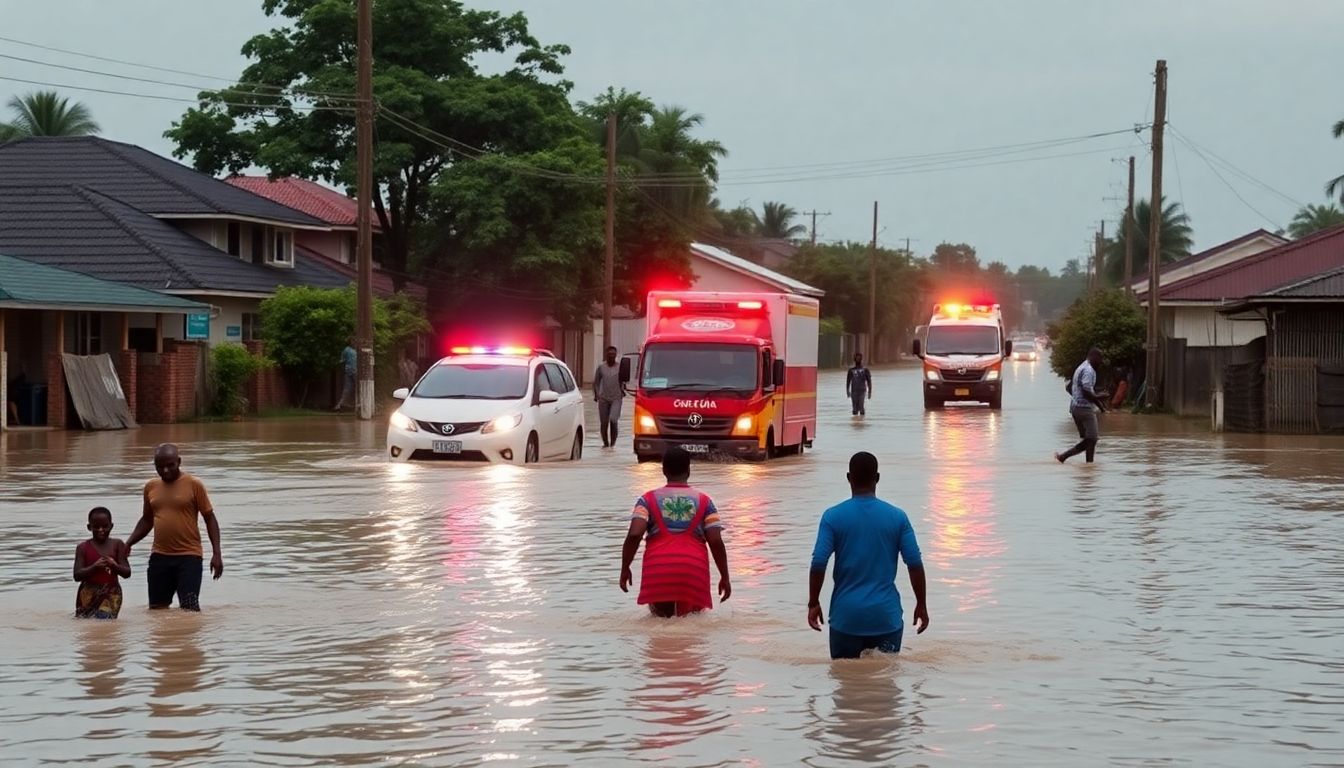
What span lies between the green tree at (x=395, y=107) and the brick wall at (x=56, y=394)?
68.3 ft

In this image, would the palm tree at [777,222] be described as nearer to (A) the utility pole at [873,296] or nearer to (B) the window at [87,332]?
(A) the utility pole at [873,296]

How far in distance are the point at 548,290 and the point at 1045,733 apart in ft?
163

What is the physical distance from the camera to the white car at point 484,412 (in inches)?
1037

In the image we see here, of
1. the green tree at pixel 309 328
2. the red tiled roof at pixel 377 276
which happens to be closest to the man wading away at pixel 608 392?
the green tree at pixel 309 328

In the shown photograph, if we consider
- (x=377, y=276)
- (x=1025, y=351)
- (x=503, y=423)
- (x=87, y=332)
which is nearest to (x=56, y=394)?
(x=87, y=332)

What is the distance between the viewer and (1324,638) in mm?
12484

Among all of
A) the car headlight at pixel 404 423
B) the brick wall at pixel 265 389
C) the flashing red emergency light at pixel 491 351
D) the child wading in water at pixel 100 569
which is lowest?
the child wading in water at pixel 100 569

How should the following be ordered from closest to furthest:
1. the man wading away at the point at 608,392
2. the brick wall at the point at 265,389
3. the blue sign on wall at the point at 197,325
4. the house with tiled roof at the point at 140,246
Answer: the man wading away at the point at 608,392, the house with tiled roof at the point at 140,246, the blue sign on wall at the point at 197,325, the brick wall at the point at 265,389

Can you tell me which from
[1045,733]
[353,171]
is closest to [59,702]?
[1045,733]

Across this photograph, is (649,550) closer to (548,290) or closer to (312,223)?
(312,223)

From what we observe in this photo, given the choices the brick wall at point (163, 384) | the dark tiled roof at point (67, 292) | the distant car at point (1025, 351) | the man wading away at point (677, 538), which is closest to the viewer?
the man wading away at point (677, 538)

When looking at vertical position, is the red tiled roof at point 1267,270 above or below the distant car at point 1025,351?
above

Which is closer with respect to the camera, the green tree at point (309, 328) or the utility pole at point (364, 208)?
the utility pole at point (364, 208)

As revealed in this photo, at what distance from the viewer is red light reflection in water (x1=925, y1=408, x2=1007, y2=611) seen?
50.1 ft
